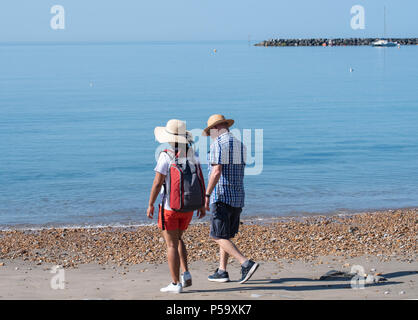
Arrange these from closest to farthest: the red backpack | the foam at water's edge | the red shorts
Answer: the red backpack, the red shorts, the foam at water's edge

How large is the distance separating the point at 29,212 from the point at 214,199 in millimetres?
8930

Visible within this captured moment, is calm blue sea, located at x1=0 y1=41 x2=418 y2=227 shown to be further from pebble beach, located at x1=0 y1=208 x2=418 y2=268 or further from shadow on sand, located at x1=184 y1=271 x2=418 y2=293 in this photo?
shadow on sand, located at x1=184 y1=271 x2=418 y2=293

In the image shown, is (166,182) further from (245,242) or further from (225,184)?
(245,242)

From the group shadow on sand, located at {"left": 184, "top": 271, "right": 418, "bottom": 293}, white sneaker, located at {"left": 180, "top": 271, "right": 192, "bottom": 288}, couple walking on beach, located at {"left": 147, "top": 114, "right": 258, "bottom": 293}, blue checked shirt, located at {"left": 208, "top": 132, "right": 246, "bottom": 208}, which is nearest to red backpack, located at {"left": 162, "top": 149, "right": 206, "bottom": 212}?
couple walking on beach, located at {"left": 147, "top": 114, "right": 258, "bottom": 293}

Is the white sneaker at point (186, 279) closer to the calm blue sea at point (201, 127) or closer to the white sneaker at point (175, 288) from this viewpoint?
the white sneaker at point (175, 288)

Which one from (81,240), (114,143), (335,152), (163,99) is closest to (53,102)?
(163,99)

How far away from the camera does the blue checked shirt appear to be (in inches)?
274

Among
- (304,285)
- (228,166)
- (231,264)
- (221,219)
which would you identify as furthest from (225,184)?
(231,264)

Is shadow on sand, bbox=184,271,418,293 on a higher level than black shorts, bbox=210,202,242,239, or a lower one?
lower

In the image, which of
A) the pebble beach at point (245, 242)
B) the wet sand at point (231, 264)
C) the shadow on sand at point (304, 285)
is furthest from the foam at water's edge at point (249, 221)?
the shadow on sand at point (304, 285)

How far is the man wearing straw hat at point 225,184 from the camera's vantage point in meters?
6.96

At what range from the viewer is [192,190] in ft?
21.5

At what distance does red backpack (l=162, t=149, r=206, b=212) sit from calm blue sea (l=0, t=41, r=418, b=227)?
717cm

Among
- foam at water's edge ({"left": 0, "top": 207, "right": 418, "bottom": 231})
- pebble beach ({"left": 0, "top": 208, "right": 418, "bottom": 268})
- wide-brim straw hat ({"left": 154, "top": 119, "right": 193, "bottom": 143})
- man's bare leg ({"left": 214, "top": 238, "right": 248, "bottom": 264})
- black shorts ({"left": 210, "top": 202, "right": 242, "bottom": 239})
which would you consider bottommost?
foam at water's edge ({"left": 0, "top": 207, "right": 418, "bottom": 231})
